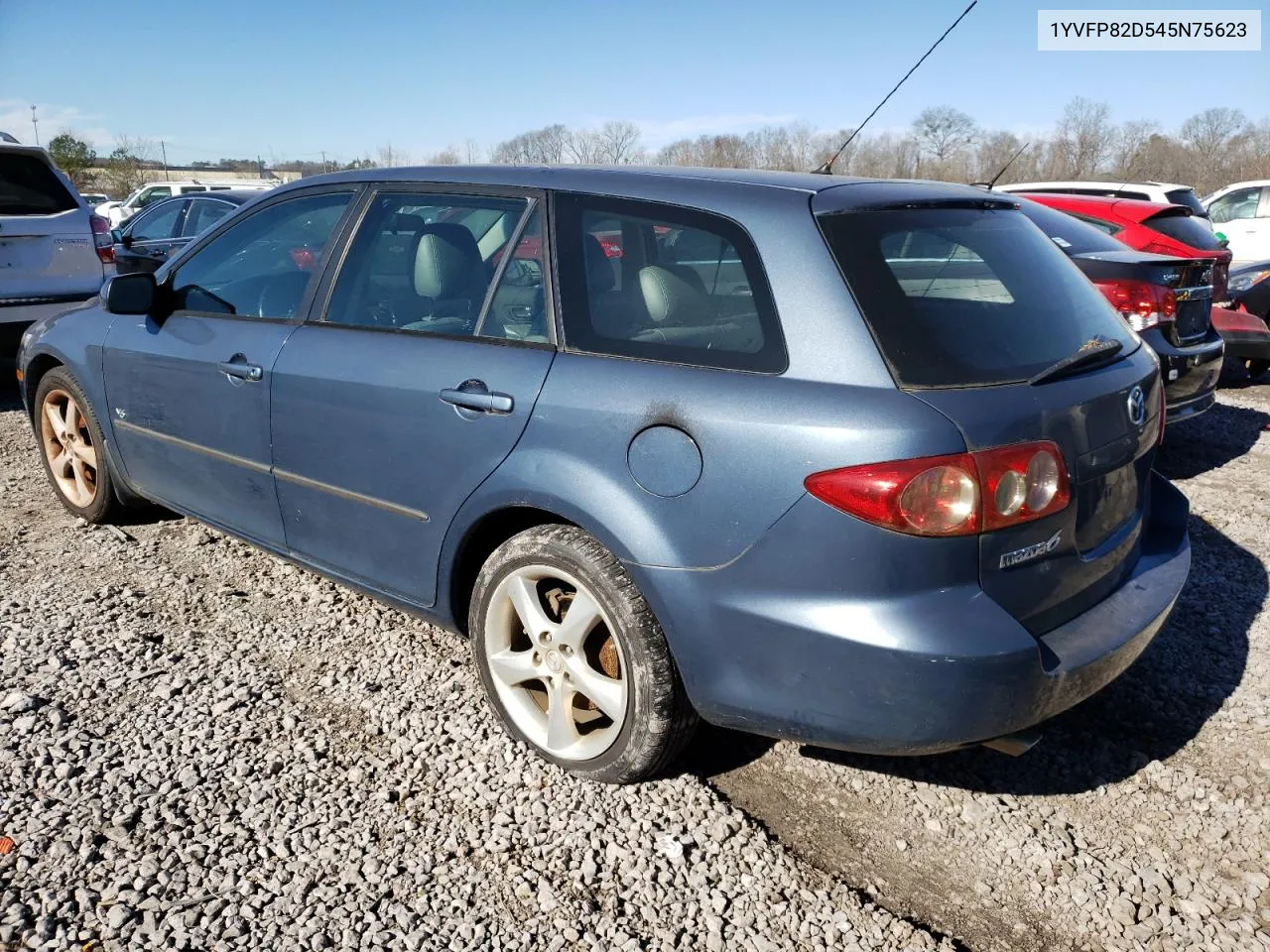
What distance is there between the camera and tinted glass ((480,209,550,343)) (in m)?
2.90

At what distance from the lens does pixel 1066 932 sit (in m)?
2.32

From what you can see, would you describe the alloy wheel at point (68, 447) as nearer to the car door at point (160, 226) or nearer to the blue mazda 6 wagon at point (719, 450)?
the blue mazda 6 wagon at point (719, 450)

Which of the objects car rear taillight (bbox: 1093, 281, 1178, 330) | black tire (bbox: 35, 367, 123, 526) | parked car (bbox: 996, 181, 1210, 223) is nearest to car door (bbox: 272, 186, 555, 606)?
black tire (bbox: 35, 367, 123, 526)

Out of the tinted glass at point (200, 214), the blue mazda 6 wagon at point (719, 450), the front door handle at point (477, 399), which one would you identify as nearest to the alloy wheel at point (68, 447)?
the blue mazda 6 wagon at point (719, 450)

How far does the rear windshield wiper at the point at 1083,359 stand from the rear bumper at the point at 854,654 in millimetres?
573

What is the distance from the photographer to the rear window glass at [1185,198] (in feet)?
33.2

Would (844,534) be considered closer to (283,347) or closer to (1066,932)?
(1066,932)

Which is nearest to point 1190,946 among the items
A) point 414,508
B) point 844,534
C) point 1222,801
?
point 1222,801

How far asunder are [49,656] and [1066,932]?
3.26m

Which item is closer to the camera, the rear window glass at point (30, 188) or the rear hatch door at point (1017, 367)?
the rear hatch door at point (1017, 367)

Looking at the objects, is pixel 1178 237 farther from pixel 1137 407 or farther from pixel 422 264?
pixel 422 264

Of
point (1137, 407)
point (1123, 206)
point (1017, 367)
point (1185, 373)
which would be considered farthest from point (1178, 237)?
point (1017, 367)

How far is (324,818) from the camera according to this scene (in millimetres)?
2666

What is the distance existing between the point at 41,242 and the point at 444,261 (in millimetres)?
5817
